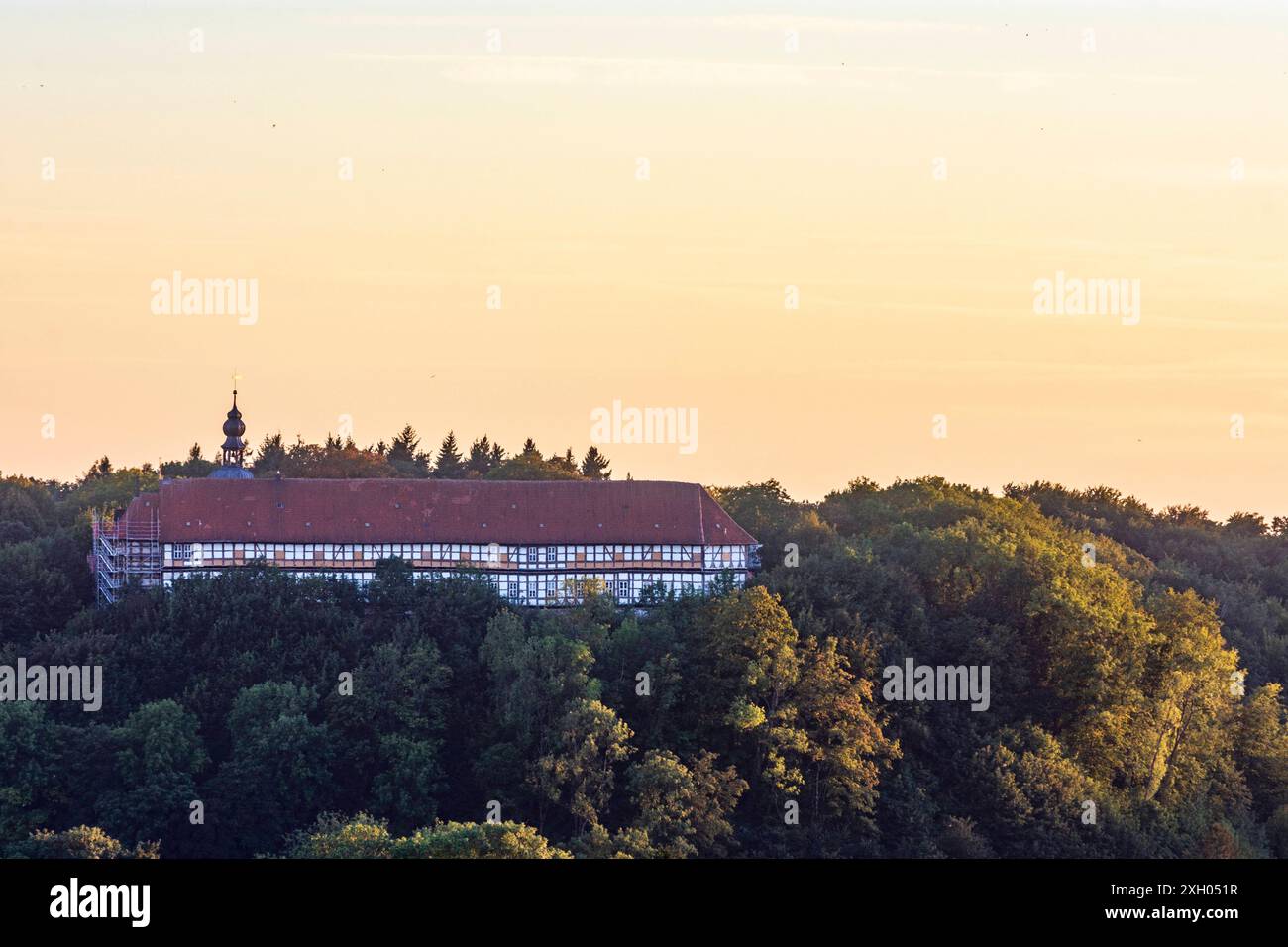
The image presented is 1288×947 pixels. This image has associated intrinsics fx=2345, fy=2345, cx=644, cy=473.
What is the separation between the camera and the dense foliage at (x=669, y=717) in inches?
2586

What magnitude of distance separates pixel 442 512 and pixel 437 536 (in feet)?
3.67

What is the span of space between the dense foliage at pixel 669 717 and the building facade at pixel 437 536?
1427 millimetres

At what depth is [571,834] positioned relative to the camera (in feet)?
215

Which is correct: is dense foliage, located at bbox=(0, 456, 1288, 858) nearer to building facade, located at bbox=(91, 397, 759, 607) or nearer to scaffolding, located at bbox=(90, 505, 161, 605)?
scaffolding, located at bbox=(90, 505, 161, 605)

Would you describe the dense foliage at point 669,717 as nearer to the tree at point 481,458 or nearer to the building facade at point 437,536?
the building facade at point 437,536

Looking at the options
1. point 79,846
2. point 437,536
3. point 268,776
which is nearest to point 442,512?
point 437,536

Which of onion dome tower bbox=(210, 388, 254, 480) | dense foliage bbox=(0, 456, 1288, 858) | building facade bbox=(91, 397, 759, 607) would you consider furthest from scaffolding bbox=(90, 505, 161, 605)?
onion dome tower bbox=(210, 388, 254, 480)

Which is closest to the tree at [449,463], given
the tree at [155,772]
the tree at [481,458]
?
the tree at [481,458]

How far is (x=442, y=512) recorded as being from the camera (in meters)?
77.6

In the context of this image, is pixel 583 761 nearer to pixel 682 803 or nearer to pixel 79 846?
pixel 682 803

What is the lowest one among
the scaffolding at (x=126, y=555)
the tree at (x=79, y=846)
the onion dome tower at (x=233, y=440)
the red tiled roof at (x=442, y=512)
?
the tree at (x=79, y=846)

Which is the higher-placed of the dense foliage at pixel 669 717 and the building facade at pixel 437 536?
the building facade at pixel 437 536
